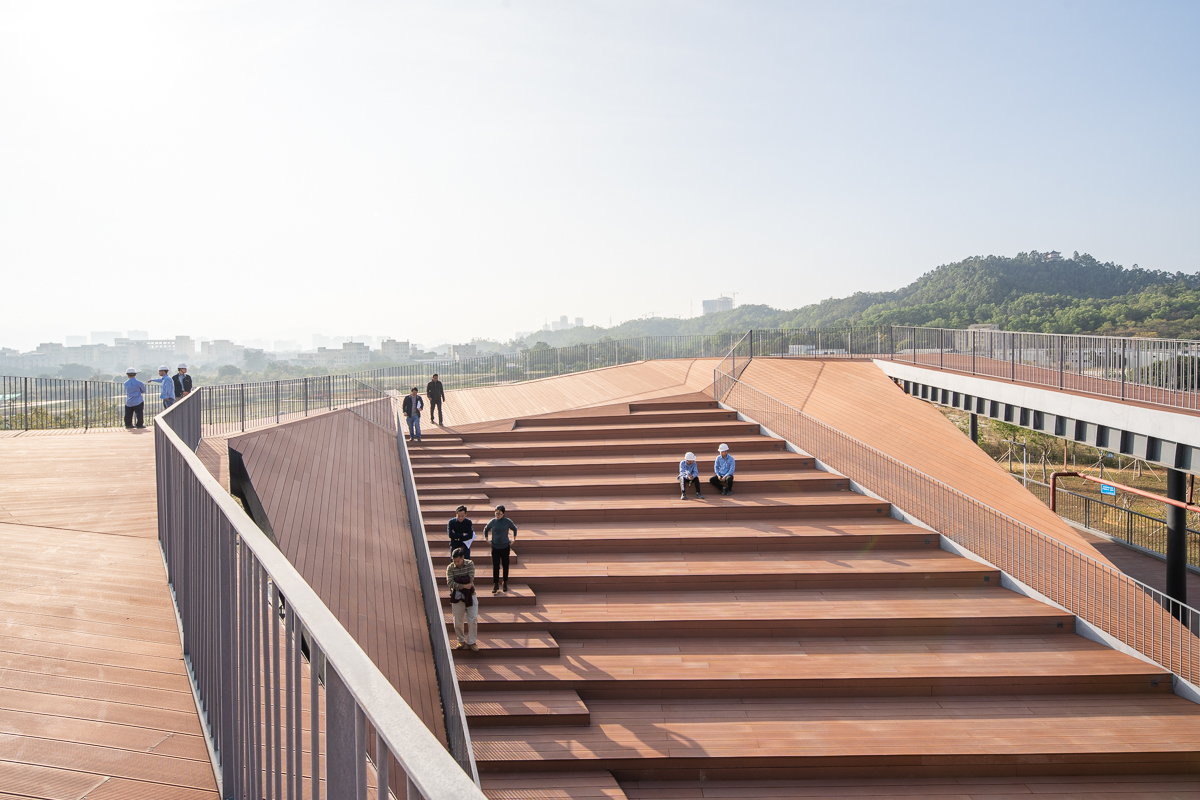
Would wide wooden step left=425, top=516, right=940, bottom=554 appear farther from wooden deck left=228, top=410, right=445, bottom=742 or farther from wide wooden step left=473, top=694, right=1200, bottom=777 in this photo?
wide wooden step left=473, top=694, right=1200, bottom=777

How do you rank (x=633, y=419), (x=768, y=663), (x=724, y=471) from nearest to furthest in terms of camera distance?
(x=768, y=663), (x=724, y=471), (x=633, y=419)

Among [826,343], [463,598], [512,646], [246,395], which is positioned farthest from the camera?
[826,343]

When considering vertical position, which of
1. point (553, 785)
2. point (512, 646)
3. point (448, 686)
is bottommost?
point (553, 785)

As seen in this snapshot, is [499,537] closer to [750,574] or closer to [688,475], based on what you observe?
[750,574]

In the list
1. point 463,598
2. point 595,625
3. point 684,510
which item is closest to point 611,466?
point 684,510

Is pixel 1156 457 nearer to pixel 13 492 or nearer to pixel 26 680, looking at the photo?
pixel 26 680

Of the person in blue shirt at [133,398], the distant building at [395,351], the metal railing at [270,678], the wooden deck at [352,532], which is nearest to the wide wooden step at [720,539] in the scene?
the wooden deck at [352,532]

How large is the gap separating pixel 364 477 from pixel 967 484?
565 inches

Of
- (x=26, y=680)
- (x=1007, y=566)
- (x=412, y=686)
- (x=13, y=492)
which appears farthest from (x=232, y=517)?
(x=1007, y=566)

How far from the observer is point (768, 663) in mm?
9852

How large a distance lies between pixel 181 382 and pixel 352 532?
711 centimetres

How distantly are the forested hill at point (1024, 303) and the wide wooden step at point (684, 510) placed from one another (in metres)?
40.2

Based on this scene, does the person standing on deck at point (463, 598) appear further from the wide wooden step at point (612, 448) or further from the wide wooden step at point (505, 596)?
the wide wooden step at point (612, 448)

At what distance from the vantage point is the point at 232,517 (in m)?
2.05
